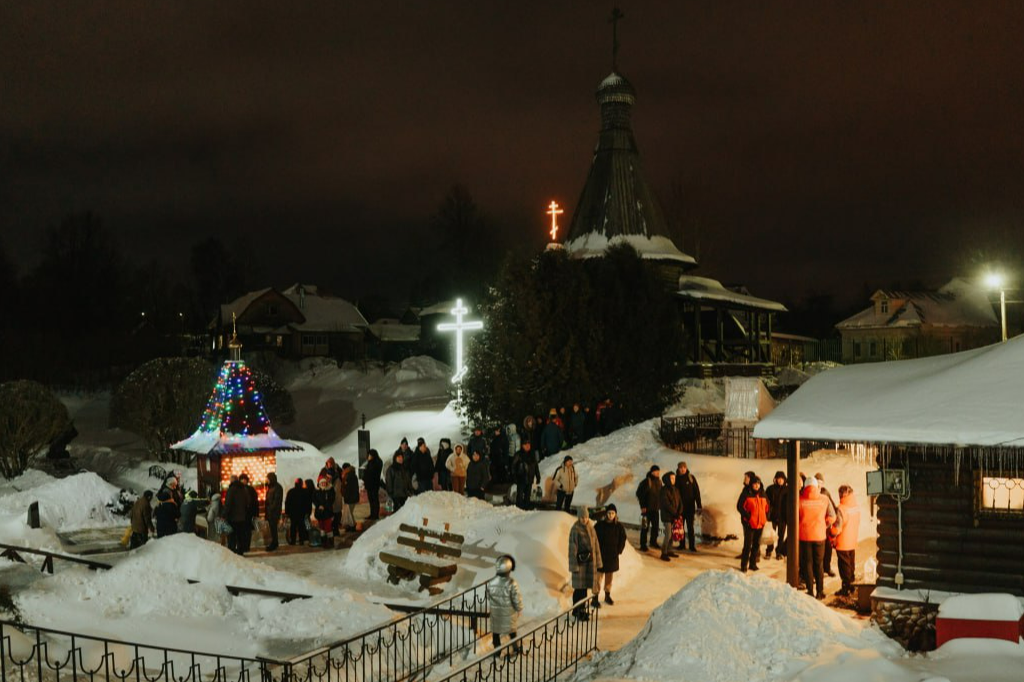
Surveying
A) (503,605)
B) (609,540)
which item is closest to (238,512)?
(609,540)

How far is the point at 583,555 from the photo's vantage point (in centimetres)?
1175

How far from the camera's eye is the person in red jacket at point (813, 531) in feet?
41.5

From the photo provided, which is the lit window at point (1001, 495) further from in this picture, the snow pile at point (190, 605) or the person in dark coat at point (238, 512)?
the person in dark coat at point (238, 512)

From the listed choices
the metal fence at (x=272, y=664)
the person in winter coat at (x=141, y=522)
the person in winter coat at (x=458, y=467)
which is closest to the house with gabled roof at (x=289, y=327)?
the person in winter coat at (x=458, y=467)

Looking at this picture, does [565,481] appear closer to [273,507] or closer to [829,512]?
[829,512]

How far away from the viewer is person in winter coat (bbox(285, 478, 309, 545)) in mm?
17234

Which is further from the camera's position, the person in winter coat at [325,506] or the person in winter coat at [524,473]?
the person in winter coat at [524,473]

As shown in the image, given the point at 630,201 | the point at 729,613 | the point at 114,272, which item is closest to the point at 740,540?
the point at 729,613

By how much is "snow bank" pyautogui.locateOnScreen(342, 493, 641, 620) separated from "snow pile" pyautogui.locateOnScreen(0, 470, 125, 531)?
9222 mm

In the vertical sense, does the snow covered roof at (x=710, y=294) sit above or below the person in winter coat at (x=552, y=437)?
above

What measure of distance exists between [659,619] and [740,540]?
24.6 feet

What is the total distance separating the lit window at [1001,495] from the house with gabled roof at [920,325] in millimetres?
46098

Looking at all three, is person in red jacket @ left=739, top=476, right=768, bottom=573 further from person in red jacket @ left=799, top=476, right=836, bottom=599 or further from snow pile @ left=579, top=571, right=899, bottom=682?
snow pile @ left=579, top=571, right=899, bottom=682

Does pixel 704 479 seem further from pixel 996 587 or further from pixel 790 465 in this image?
pixel 996 587
